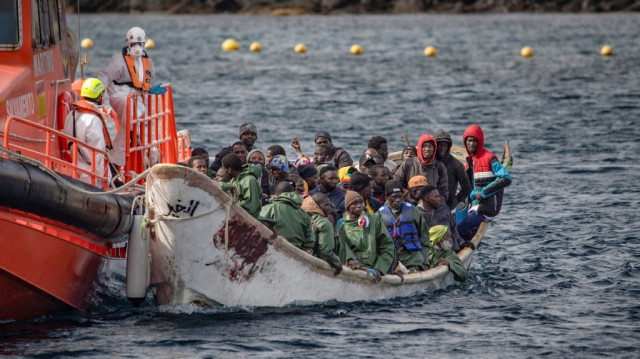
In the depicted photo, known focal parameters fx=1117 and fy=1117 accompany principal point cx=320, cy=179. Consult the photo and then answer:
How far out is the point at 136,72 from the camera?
543 inches

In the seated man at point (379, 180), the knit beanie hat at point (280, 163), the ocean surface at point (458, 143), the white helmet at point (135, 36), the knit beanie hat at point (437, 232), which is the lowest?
the ocean surface at point (458, 143)

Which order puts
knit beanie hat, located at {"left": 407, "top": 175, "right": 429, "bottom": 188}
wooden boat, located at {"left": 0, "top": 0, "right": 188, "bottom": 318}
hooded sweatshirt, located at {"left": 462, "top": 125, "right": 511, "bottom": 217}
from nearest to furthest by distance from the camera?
wooden boat, located at {"left": 0, "top": 0, "right": 188, "bottom": 318}, knit beanie hat, located at {"left": 407, "top": 175, "right": 429, "bottom": 188}, hooded sweatshirt, located at {"left": 462, "top": 125, "right": 511, "bottom": 217}

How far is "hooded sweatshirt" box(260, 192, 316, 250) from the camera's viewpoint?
39.9 ft

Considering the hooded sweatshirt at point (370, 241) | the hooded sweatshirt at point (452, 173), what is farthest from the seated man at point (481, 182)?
the hooded sweatshirt at point (370, 241)

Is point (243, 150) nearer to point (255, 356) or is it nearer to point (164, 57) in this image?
point (255, 356)

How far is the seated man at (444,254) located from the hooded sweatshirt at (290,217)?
84.4 inches

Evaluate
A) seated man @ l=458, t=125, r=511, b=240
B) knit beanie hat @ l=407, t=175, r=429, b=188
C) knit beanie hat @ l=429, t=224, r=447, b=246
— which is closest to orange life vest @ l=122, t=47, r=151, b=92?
knit beanie hat @ l=407, t=175, r=429, b=188

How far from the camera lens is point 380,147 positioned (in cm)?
1636

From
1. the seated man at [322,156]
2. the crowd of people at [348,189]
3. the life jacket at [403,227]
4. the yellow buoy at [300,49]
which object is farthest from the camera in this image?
the yellow buoy at [300,49]

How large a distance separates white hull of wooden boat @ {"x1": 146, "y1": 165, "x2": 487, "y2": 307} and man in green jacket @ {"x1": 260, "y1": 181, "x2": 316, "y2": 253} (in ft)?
0.99

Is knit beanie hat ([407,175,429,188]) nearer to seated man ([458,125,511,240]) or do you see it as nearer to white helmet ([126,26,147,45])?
seated man ([458,125,511,240])

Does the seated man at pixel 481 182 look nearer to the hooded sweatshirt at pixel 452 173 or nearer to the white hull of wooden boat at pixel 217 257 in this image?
the hooded sweatshirt at pixel 452 173

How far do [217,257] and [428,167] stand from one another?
4378 millimetres

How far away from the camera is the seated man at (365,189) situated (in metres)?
13.4
